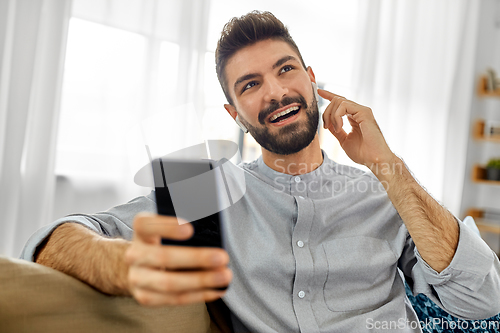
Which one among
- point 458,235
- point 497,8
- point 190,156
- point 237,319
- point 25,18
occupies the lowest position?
point 237,319

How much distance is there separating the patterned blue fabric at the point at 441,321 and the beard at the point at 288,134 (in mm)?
477

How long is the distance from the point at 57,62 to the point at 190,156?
1463 millimetres

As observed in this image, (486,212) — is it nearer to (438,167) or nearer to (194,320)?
(438,167)

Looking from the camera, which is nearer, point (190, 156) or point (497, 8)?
point (190, 156)

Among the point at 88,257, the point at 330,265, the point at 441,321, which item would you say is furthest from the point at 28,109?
the point at 441,321

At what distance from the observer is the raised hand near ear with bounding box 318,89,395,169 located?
0.98 m

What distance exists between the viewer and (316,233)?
3.15 ft

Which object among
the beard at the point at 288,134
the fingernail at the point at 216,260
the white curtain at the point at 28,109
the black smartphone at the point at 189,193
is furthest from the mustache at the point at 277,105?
the white curtain at the point at 28,109

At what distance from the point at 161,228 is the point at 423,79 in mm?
3218

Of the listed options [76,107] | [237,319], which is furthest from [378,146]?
[76,107]

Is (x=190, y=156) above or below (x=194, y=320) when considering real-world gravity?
above

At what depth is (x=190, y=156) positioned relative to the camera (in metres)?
0.54

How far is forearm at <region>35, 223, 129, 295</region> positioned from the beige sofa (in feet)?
0.09

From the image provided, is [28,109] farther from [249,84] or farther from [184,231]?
[184,231]
